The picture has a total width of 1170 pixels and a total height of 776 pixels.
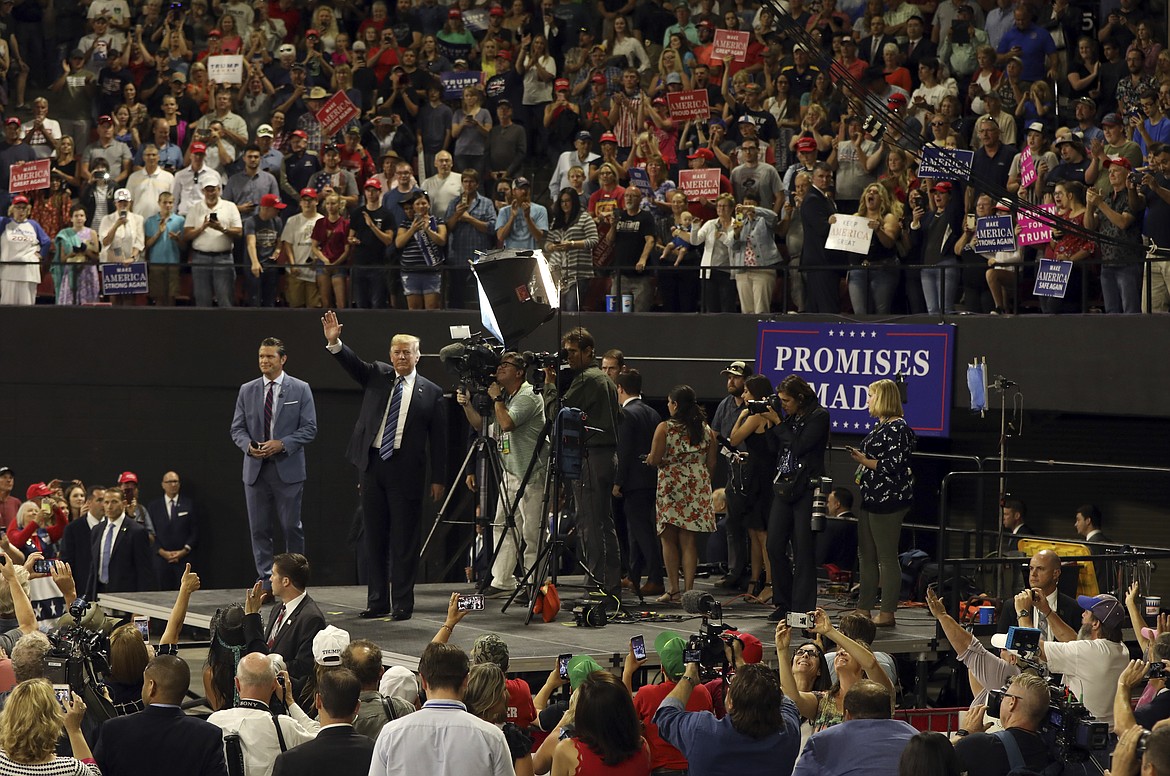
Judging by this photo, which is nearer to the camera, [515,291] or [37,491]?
[515,291]

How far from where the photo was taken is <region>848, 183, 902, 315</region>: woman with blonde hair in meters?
14.4

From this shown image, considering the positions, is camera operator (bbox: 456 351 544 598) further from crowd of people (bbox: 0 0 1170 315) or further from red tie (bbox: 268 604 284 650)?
crowd of people (bbox: 0 0 1170 315)

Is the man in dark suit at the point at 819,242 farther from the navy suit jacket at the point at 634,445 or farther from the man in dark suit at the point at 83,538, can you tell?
the man in dark suit at the point at 83,538

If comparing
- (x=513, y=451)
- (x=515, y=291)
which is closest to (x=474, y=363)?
(x=515, y=291)

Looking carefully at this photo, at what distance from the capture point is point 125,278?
653 inches


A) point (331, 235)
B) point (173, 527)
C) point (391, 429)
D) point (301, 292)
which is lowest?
point (173, 527)

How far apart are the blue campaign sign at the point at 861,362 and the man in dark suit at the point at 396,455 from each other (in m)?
4.86

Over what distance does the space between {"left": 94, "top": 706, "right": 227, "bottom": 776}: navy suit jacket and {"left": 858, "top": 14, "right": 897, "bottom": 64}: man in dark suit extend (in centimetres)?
1247

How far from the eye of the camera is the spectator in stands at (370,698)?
6238 mm

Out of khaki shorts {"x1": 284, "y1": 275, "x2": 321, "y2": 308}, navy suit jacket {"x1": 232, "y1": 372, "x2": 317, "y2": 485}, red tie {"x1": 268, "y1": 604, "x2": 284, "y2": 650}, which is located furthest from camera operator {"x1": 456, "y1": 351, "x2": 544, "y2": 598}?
khaki shorts {"x1": 284, "y1": 275, "x2": 321, "y2": 308}

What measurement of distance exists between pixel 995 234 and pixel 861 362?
157 centimetres

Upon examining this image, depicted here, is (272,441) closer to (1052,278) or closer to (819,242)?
(819,242)

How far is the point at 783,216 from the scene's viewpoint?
15.2m

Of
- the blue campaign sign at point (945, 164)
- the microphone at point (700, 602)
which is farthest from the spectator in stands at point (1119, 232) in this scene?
the microphone at point (700, 602)
